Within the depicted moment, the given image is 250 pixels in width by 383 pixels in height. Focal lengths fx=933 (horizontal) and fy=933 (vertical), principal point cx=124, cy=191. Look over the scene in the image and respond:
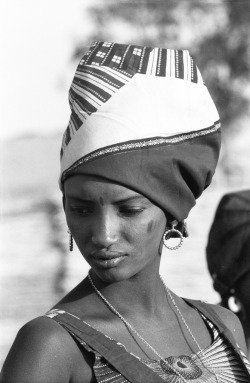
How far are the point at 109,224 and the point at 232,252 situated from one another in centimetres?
217

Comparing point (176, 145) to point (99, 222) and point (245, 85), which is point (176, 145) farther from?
point (245, 85)

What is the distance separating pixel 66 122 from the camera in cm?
1162

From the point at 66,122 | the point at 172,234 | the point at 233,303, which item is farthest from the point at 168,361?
the point at 66,122

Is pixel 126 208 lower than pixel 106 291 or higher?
higher

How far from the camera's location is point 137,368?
2.68 meters

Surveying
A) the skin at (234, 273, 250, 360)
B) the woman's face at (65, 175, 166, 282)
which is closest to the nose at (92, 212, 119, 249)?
the woman's face at (65, 175, 166, 282)

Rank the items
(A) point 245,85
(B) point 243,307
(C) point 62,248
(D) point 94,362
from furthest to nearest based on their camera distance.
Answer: (A) point 245,85, (C) point 62,248, (B) point 243,307, (D) point 94,362

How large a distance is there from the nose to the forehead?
A: 59 mm

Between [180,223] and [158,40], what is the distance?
9.73 metres

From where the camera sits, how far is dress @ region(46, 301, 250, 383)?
2.65m

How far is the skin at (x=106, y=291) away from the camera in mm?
2588

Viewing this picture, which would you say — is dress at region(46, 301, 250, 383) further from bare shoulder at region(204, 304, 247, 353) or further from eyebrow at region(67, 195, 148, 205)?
eyebrow at region(67, 195, 148, 205)

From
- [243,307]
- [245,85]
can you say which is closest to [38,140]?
[245,85]

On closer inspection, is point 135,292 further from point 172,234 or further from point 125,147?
point 125,147
